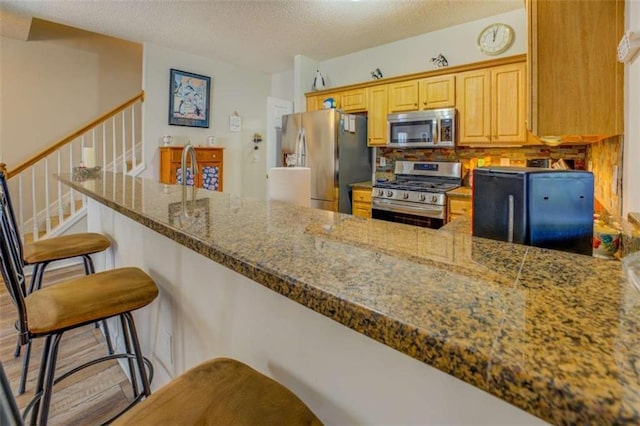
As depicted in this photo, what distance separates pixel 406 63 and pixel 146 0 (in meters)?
2.82

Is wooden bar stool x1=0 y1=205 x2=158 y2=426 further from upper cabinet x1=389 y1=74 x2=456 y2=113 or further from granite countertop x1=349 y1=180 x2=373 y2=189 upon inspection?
upper cabinet x1=389 y1=74 x2=456 y2=113

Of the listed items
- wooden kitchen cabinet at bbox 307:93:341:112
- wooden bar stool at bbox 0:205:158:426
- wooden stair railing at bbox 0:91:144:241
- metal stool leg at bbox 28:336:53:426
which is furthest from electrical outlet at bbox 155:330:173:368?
wooden kitchen cabinet at bbox 307:93:341:112

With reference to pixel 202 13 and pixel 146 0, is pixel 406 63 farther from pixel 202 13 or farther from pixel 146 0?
pixel 146 0

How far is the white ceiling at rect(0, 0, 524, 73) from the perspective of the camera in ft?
10.6

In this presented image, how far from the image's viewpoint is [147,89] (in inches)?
172

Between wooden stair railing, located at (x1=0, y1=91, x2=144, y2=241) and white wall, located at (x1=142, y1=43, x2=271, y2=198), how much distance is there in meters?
0.22

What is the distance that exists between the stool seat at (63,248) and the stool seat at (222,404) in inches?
62.0

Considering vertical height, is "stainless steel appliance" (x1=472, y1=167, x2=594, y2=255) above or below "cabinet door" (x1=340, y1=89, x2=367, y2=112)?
below

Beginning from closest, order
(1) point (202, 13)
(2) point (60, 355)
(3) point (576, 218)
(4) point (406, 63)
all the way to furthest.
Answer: (3) point (576, 218) → (2) point (60, 355) → (1) point (202, 13) → (4) point (406, 63)

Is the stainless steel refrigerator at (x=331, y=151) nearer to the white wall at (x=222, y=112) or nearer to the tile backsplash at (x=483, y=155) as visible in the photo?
the tile backsplash at (x=483, y=155)

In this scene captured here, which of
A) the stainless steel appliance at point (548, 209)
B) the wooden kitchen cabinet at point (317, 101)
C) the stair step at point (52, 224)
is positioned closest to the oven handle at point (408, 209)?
the wooden kitchen cabinet at point (317, 101)

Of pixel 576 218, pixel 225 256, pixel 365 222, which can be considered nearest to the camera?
pixel 225 256

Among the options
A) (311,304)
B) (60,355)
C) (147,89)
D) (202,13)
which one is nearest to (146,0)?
(202,13)

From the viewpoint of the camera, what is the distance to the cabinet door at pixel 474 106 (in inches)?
131
